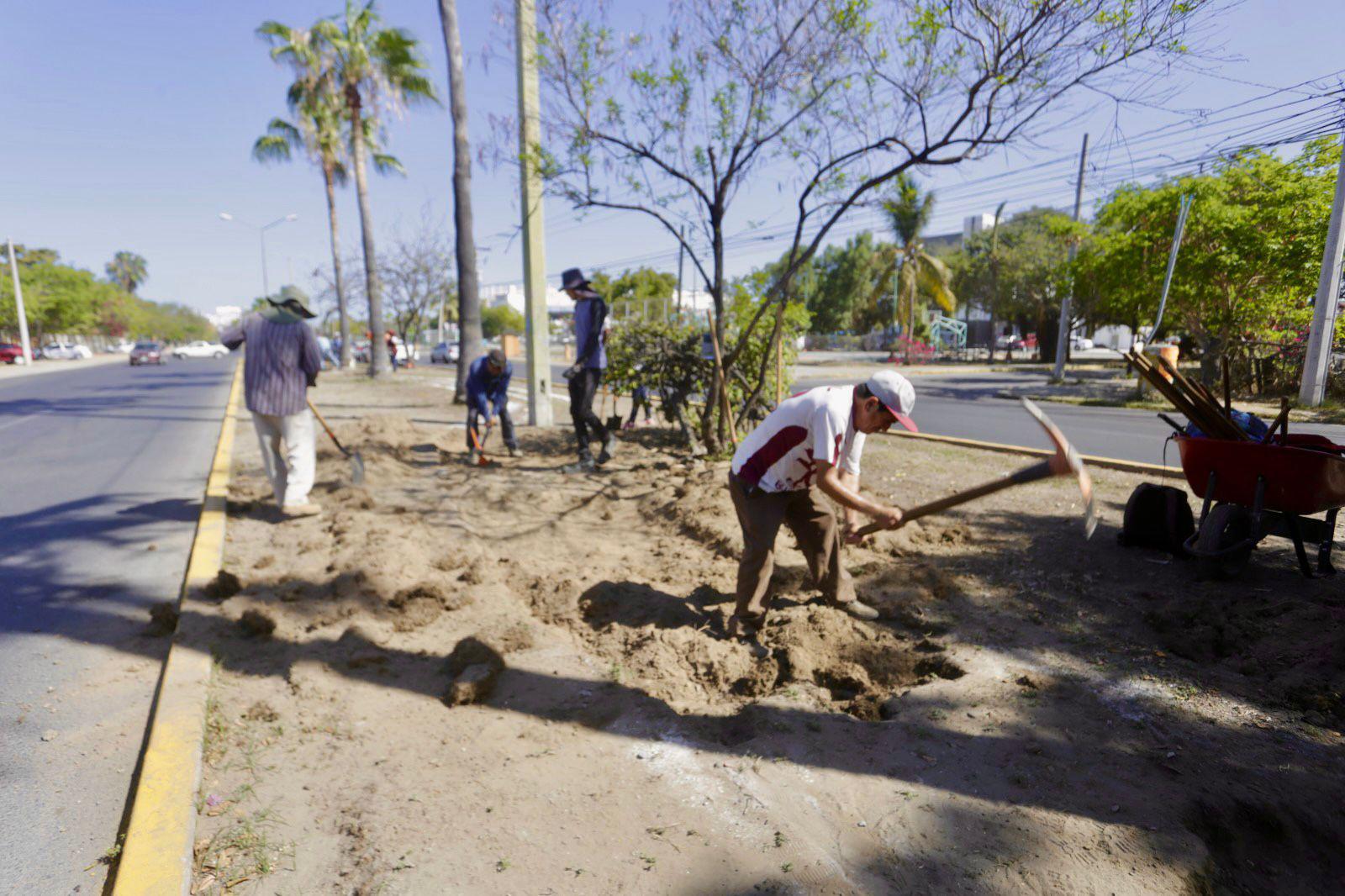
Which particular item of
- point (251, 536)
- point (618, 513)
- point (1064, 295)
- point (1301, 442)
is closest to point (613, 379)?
point (618, 513)

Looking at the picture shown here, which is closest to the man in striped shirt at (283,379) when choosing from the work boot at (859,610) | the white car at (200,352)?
the work boot at (859,610)

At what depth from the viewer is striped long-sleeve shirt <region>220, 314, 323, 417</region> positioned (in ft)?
17.9

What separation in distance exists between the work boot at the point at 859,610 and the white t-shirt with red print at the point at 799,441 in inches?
33.1

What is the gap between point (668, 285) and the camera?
44.1 meters

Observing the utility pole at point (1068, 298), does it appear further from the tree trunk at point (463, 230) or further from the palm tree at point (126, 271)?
the palm tree at point (126, 271)

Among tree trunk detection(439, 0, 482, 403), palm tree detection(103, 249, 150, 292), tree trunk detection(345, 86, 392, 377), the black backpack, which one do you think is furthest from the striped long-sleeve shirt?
palm tree detection(103, 249, 150, 292)

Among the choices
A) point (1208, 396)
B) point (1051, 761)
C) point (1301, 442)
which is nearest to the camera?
point (1051, 761)

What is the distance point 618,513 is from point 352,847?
393 cm

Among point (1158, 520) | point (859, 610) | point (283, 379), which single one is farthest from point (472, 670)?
point (1158, 520)

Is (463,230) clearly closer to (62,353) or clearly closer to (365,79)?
(365,79)

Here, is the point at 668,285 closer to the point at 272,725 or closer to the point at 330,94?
the point at 330,94

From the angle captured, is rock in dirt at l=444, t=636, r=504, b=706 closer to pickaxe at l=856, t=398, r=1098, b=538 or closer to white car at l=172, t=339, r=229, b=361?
pickaxe at l=856, t=398, r=1098, b=538

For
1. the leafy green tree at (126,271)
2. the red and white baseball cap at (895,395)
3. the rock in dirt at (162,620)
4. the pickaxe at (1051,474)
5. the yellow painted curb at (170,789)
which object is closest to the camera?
the yellow painted curb at (170,789)

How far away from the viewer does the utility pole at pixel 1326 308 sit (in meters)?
6.26
